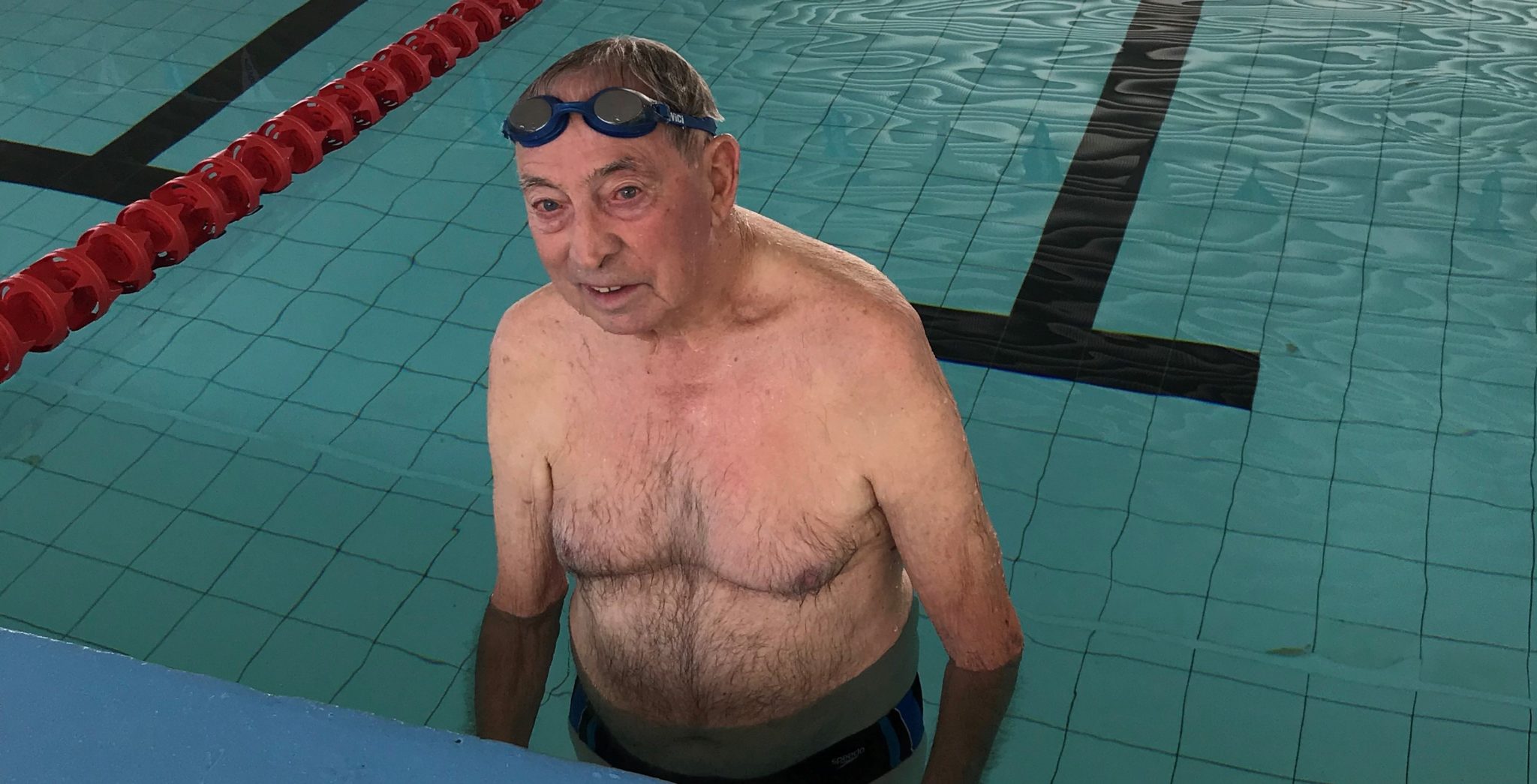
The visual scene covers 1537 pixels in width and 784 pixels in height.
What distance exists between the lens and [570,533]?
213 cm

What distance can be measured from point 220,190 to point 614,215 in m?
3.54

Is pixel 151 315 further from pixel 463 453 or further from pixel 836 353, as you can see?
pixel 836 353

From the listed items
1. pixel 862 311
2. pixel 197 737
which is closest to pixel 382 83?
pixel 862 311

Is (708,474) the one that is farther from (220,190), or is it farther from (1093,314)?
(220,190)

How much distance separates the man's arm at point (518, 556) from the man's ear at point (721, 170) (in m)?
0.43

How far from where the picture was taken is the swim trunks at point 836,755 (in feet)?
7.69

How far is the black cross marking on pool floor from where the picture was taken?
3926mm

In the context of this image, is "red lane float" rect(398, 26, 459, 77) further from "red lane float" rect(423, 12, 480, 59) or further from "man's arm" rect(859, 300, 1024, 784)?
"man's arm" rect(859, 300, 1024, 784)

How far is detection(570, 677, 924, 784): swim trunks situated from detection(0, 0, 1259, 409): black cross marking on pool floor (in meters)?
1.77

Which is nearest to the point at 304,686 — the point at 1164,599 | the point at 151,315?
the point at 151,315

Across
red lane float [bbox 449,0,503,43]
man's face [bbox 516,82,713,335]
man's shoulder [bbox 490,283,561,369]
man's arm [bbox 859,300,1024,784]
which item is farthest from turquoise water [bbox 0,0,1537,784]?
man's face [bbox 516,82,713,335]

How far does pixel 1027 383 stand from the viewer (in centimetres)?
392

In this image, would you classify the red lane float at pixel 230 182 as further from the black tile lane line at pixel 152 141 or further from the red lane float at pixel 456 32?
the red lane float at pixel 456 32

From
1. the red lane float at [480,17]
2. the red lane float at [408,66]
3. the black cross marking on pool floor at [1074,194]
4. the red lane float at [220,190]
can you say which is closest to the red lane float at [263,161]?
the red lane float at [220,190]
